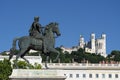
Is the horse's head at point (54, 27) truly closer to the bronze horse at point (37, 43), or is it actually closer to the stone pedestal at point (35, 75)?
the bronze horse at point (37, 43)

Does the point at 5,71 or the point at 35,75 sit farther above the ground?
the point at 5,71

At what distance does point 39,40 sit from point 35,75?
2859mm

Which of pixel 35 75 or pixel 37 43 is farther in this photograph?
pixel 37 43

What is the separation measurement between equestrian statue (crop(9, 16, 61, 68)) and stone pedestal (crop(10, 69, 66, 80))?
1.49m

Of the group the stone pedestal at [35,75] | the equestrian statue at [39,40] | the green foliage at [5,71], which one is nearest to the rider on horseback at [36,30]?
the equestrian statue at [39,40]

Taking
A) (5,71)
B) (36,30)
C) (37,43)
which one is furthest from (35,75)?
(5,71)

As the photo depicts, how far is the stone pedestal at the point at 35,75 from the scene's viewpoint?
40.1 m

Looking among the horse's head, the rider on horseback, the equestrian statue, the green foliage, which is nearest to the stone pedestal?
the equestrian statue

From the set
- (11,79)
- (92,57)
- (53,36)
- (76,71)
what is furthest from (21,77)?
(92,57)

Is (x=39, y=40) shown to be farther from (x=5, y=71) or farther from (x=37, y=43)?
(x=5, y=71)

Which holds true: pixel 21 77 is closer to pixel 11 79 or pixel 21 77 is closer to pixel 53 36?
pixel 11 79

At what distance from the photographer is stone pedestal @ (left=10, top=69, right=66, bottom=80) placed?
131 feet

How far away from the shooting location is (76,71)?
130375 millimetres

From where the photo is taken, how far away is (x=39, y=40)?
136ft
